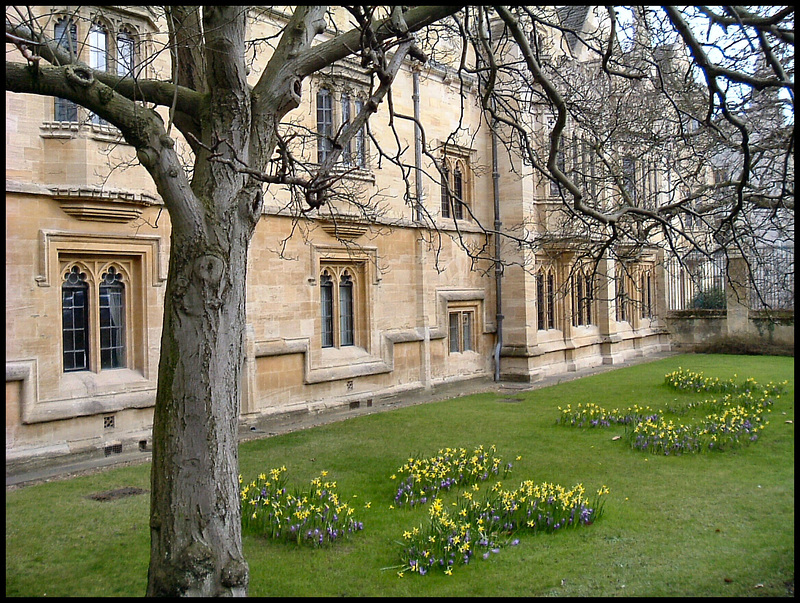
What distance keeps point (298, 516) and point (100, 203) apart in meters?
6.00

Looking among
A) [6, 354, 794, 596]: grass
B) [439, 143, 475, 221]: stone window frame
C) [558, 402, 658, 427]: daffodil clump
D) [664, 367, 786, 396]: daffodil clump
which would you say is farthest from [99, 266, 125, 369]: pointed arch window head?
[664, 367, 786, 396]: daffodil clump

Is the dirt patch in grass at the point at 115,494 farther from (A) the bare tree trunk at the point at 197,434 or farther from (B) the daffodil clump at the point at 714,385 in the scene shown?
(B) the daffodil clump at the point at 714,385

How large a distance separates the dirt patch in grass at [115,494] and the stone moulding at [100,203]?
3.98m

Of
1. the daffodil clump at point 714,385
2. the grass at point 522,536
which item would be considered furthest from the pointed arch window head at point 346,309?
the daffodil clump at point 714,385

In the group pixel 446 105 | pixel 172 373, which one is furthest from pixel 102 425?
pixel 446 105

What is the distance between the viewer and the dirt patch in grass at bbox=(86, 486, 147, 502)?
752cm

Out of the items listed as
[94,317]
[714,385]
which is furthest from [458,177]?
[94,317]

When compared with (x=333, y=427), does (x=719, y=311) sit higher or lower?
higher

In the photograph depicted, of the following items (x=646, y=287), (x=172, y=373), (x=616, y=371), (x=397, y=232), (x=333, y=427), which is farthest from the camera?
(x=646, y=287)

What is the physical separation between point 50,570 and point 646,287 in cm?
2303

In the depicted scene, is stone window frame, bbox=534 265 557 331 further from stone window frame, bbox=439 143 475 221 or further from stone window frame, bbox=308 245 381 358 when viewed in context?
stone window frame, bbox=308 245 381 358

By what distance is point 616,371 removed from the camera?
59.8ft

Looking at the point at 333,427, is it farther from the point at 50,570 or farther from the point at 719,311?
the point at 719,311

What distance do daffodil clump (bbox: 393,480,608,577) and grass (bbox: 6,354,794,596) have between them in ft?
0.36
